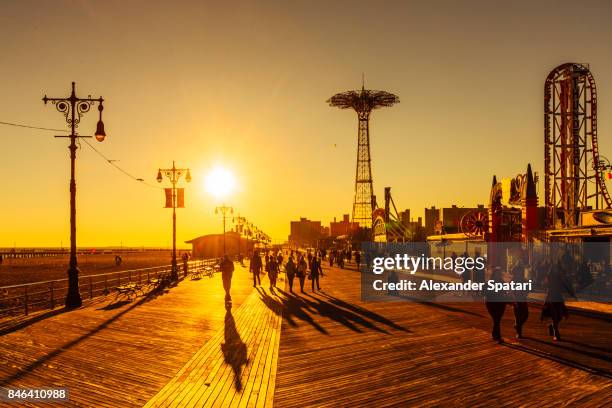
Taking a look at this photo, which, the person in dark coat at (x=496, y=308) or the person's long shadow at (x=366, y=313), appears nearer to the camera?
the person in dark coat at (x=496, y=308)

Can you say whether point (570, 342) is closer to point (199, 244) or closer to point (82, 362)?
point (82, 362)

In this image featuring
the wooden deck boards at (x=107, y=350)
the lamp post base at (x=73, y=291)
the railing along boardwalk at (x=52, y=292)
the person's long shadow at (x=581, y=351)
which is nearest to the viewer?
the wooden deck boards at (x=107, y=350)

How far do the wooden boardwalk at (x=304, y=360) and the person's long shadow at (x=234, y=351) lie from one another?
0.03 meters

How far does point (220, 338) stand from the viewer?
40.9 feet

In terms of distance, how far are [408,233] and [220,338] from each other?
57.8 m

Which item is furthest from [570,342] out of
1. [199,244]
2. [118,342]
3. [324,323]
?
[199,244]

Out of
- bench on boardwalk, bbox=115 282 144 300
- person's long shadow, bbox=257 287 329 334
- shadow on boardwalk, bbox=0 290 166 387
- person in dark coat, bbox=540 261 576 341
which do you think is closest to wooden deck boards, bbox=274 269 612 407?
person's long shadow, bbox=257 287 329 334

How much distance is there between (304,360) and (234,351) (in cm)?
168

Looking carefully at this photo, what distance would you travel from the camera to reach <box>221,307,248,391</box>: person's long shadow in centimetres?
920

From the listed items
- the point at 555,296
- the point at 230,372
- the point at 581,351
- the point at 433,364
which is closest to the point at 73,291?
the point at 230,372

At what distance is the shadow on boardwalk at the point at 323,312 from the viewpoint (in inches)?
566

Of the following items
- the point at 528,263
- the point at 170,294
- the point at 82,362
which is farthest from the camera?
the point at 528,263

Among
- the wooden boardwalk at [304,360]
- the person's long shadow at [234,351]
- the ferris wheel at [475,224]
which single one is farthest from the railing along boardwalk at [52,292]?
the ferris wheel at [475,224]

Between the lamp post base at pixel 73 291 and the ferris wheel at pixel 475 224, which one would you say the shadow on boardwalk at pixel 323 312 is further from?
the ferris wheel at pixel 475 224
